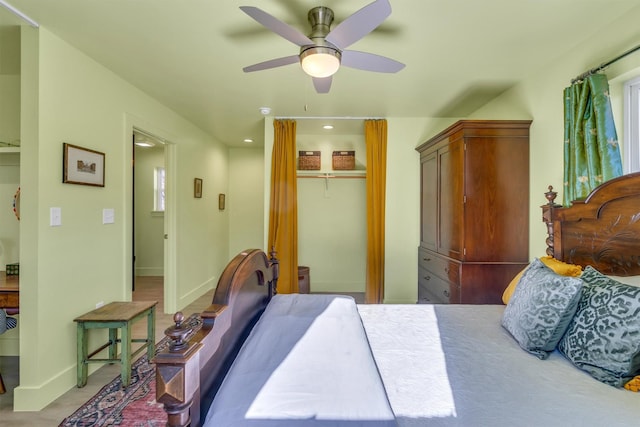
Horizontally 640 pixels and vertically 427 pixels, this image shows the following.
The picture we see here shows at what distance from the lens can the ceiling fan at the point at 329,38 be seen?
55.6 inches

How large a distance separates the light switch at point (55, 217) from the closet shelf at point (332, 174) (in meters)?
2.73

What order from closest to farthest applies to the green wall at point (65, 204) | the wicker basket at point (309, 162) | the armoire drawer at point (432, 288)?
the green wall at point (65, 204) → the armoire drawer at point (432, 288) → the wicker basket at point (309, 162)

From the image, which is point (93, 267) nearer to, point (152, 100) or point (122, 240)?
point (122, 240)

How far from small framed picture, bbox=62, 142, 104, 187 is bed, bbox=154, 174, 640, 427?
5.28ft

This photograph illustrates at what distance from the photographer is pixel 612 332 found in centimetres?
109

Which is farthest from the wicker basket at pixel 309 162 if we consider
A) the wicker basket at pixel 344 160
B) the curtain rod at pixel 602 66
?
the curtain rod at pixel 602 66

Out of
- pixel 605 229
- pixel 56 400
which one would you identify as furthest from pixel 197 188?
pixel 605 229

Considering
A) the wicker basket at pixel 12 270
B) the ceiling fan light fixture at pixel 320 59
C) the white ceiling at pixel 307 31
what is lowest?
the wicker basket at pixel 12 270

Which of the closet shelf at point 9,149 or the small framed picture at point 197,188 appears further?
the small framed picture at point 197,188

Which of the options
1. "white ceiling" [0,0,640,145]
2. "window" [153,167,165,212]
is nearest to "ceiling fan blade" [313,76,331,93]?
"white ceiling" [0,0,640,145]

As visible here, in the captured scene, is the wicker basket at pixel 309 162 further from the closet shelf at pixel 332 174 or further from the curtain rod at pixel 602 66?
the curtain rod at pixel 602 66

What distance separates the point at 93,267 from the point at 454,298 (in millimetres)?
3039

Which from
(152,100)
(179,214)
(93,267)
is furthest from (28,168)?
(179,214)

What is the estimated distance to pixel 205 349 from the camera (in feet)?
3.05
